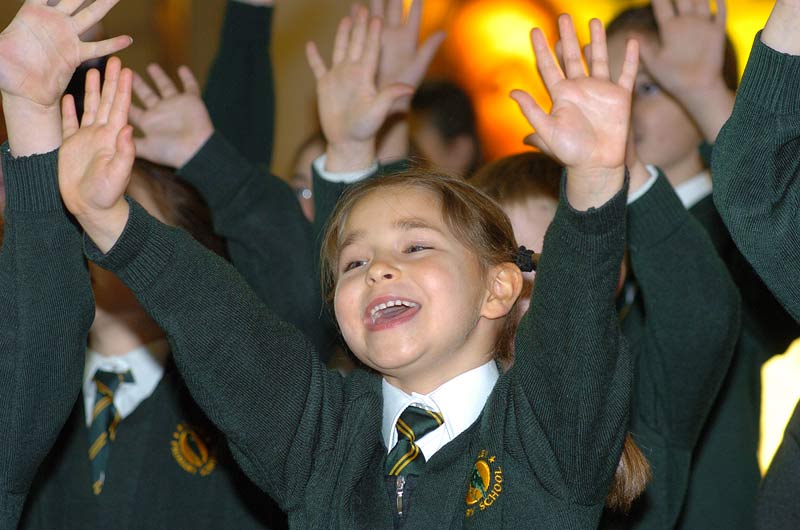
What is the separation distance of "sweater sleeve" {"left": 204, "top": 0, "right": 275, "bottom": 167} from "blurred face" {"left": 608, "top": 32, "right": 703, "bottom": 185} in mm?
660

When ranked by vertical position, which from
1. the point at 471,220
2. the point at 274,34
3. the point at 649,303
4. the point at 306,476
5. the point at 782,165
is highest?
the point at 782,165

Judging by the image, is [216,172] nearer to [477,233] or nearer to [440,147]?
[477,233]

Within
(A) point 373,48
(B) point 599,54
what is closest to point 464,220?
(B) point 599,54

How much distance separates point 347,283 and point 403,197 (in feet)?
0.44

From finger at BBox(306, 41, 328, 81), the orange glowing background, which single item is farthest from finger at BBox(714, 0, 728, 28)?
the orange glowing background

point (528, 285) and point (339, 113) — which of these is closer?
point (528, 285)

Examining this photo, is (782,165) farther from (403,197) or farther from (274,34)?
(274,34)

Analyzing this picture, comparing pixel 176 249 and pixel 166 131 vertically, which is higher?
pixel 176 249

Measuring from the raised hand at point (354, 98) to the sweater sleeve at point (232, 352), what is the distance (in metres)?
0.53

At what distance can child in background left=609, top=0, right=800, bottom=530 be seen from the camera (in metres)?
1.61

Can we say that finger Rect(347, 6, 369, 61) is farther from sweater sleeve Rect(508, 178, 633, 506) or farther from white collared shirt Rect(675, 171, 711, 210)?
sweater sleeve Rect(508, 178, 633, 506)

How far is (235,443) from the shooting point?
47.1 inches

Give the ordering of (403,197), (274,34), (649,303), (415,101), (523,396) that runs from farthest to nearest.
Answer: (274,34)
(415,101)
(649,303)
(403,197)
(523,396)

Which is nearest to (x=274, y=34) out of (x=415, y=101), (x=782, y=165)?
(x=415, y=101)
